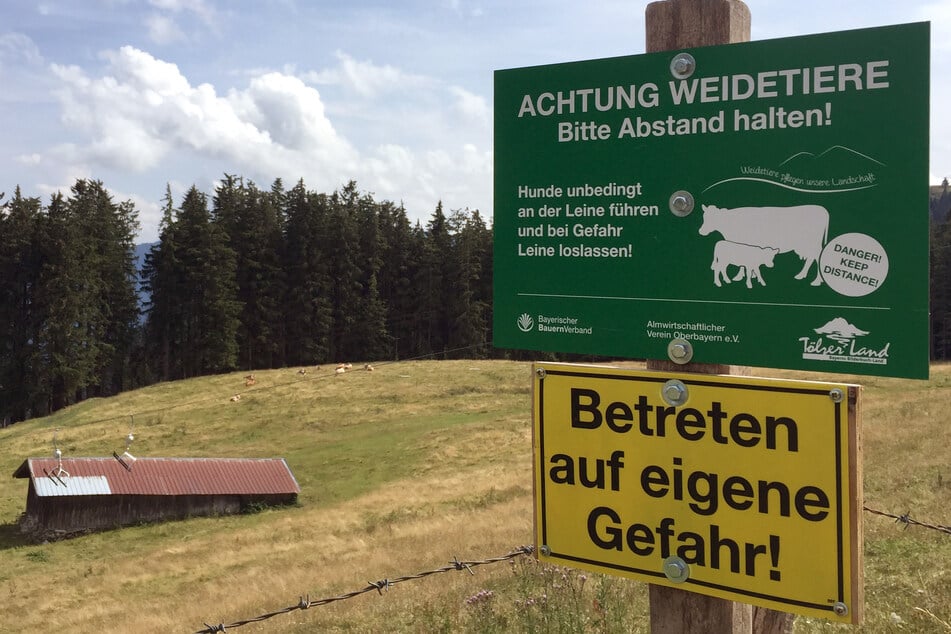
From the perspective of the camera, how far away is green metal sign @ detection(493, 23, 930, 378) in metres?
2.57

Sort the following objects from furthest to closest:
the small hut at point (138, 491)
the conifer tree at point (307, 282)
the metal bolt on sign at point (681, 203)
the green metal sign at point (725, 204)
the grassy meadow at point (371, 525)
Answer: the conifer tree at point (307, 282) → the small hut at point (138, 491) → the grassy meadow at point (371, 525) → the metal bolt on sign at point (681, 203) → the green metal sign at point (725, 204)

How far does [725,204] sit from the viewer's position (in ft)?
9.37

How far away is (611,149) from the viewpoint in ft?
10.2

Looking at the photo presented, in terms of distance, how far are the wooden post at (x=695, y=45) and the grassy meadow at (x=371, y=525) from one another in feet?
5.58

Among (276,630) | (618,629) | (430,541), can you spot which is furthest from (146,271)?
(618,629)

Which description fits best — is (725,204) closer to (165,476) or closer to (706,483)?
(706,483)

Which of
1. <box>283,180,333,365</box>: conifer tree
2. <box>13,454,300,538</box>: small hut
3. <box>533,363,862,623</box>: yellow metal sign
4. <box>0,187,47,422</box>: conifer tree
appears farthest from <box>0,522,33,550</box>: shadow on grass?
<box>283,180,333,365</box>: conifer tree

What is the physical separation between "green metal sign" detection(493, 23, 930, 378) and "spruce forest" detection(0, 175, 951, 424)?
67.2m

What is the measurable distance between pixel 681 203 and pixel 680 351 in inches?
22.6

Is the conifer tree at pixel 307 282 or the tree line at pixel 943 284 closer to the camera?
the tree line at pixel 943 284

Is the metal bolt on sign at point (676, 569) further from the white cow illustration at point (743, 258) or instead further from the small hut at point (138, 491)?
the small hut at point (138, 491)

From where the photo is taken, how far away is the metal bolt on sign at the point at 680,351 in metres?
2.96

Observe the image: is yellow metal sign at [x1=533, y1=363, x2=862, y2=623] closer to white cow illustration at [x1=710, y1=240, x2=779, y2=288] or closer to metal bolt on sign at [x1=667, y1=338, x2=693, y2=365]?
metal bolt on sign at [x1=667, y1=338, x2=693, y2=365]

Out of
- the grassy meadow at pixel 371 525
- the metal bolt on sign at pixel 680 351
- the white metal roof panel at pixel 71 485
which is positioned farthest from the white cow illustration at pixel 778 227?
the white metal roof panel at pixel 71 485
